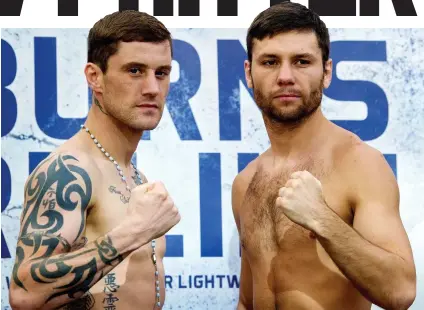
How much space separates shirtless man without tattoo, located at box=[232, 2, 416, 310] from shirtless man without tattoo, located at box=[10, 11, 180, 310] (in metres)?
0.27

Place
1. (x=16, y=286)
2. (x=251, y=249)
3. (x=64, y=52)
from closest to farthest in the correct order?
(x=16, y=286) < (x=251, y=249) < (x=64, y=52)

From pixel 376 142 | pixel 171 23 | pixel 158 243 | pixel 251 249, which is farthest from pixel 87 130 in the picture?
pixel 376 142

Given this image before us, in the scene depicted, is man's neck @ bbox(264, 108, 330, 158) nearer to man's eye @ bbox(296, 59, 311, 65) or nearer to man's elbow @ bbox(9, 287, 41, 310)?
man's eye @ bbox(296, 59, 311, 65)

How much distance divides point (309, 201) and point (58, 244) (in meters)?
0.56

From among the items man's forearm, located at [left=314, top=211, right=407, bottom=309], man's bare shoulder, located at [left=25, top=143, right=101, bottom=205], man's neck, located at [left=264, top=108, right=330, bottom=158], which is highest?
man's neck, located at [left=264, top=108, right=330, bottom=158]

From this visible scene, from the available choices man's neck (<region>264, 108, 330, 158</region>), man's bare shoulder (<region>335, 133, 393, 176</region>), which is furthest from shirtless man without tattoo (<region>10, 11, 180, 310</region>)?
man's bare shoulder (<region>335, 133, 393, 176</region>)

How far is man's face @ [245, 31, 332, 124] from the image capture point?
2.10 metres

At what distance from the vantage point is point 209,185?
263 centimetres

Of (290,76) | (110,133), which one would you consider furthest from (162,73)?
(290,76)

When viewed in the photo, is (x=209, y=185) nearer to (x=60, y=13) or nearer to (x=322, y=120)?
(x=322, y=120)

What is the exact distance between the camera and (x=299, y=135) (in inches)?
86.1

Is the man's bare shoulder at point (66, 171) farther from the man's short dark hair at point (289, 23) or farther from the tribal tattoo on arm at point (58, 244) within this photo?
the man's short dark hair at point (289, 23)

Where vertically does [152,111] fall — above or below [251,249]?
above

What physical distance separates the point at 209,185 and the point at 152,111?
0.67m
